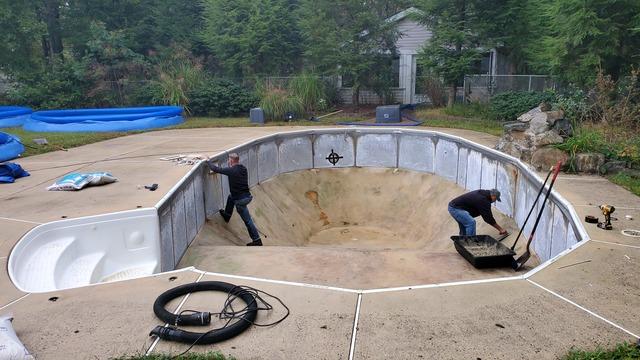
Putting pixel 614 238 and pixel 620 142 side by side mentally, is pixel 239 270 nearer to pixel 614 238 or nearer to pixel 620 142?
pixel 614 238

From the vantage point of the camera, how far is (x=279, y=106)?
72.8ft

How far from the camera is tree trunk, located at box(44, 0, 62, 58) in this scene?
1094 inches

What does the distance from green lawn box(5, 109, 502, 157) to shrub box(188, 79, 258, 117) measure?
2.00 ft

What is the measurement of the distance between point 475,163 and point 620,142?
10.2ft

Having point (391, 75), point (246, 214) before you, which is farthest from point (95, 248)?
point (391, 75)

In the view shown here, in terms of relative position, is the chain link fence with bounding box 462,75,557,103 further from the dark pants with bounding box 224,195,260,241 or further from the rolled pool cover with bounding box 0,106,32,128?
the rolled pool cover with bounding box 0,106,32,128

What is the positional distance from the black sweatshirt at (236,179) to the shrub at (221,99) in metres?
13.6

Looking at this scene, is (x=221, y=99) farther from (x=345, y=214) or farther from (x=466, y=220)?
(x=466, y=220)

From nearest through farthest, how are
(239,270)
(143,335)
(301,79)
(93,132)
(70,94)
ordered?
1. (143,335)
2. (239,270)
3. (93,132)
4. (301,79)
5. (70,94)

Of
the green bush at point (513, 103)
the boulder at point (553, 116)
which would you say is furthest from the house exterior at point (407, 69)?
the boulder at point (553, 116)

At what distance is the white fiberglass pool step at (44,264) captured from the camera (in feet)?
19.1

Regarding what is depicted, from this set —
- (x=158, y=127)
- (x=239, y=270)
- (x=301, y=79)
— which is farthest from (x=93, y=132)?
(x=239, y=270)

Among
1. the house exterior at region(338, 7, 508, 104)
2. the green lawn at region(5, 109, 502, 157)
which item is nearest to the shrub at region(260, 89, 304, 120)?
the green lawn at region(5, 109, 502, 157)

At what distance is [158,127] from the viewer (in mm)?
20656
